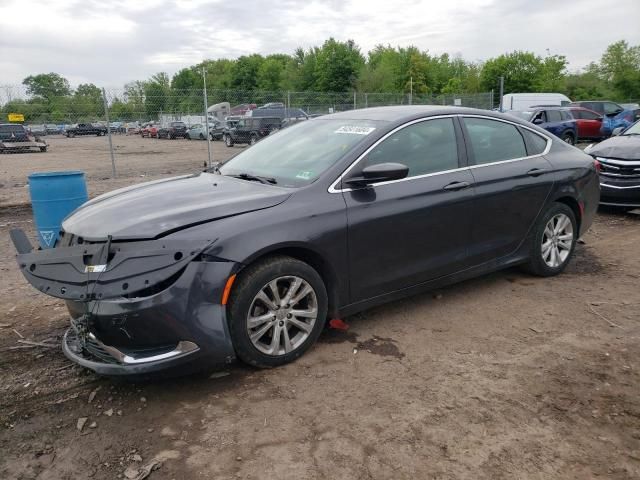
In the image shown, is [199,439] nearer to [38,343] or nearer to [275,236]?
[275,236]

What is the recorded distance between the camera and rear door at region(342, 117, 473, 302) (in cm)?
371

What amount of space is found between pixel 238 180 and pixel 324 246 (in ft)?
3.08

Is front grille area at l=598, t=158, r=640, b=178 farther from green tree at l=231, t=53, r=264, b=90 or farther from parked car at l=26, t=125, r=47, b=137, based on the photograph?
green tree at l=231, t=53, r=264, b=90

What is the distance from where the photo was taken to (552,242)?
200 inches

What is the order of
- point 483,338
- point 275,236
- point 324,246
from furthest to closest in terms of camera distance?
1. point 483,338
2. point 324,246
3. point 275,236

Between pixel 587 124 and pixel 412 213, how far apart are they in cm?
1952

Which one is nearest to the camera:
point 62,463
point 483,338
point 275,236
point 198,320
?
point 62,463

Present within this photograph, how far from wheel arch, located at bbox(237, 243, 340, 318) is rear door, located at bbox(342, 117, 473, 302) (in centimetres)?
15

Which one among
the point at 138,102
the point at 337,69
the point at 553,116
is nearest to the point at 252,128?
the point at 138,102

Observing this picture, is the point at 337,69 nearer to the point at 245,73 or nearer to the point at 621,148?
the point at 245,73

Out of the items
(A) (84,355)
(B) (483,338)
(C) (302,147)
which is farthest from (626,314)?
(A) (84,355)

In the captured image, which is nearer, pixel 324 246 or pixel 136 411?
pixel 136 411

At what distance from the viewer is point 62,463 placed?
258 centimetres

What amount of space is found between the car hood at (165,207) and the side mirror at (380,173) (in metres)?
0.51
